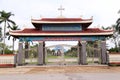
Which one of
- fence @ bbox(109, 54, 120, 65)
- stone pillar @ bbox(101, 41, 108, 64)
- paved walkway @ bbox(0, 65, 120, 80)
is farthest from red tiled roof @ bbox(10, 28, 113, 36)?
paved walkway @ bbox(0, 65, 120, 80)

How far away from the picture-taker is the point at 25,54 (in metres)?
31.3

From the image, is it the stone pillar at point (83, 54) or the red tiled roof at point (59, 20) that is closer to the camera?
the stone pillar at point (83, 54)

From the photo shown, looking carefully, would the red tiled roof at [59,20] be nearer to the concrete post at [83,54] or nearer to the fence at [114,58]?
the concrete post at [83,54]

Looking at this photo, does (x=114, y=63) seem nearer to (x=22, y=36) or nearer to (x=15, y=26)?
(x=22, y=36)

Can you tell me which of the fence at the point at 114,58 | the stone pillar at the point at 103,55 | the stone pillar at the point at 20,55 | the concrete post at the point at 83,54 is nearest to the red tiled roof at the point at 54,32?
the concrete post at the point at 83,54

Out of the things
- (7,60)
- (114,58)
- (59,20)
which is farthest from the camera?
(59,20)

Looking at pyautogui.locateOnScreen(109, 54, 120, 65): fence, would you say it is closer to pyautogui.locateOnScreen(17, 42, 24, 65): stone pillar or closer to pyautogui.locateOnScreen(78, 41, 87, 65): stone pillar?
pyautogui.locateOnScreen(78, 41, 87, 65): stone pillar

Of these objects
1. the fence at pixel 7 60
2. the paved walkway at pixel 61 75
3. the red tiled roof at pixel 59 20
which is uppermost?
the red tiled roof at pixel 59 20

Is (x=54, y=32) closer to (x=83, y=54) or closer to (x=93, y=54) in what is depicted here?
(x=83, y=54)

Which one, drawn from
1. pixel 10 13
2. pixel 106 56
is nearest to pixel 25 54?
pixel 106 56

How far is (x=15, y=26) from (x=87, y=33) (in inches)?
1470

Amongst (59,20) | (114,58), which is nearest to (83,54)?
(114,58)

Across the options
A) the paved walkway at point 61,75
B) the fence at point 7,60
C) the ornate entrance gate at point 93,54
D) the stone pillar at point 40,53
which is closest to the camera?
the paved walkway at point 61,75

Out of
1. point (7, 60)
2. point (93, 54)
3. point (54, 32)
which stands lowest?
point (7, 60)
